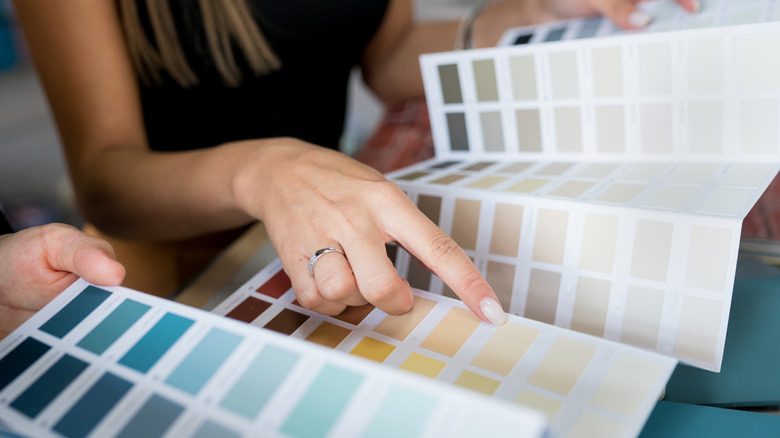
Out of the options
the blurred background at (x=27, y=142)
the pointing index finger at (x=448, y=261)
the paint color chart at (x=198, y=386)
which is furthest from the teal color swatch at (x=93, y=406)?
the blurred background at (x=27, y=142)

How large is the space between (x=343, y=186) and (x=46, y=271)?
0.24 m

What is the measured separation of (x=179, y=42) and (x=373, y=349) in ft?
2.15

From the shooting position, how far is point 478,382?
1.21 ft

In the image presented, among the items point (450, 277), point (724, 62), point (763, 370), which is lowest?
point (763, 370)

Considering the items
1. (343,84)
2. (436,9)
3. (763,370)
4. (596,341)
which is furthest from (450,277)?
(436,9)

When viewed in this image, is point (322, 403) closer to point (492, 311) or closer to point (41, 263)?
point (492, 311)

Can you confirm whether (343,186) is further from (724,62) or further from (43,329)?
(724,62)

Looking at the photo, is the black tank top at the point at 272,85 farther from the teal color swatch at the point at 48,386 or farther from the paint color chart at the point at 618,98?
the teal color swatch at the point at 48,386

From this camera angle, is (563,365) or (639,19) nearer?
(563,365)

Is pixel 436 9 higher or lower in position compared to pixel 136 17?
lower

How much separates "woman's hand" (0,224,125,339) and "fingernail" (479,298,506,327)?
266 millimetres

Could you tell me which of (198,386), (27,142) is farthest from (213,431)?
(27,142)

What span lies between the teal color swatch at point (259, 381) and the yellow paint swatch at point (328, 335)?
0.32ft

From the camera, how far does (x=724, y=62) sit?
0.52m
